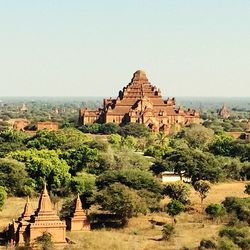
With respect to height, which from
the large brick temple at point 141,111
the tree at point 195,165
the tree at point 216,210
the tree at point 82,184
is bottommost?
the tree at point 216,210

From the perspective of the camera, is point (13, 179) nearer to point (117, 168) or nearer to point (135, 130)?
point (117, 168)

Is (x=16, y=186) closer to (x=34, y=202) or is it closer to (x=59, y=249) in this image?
(x=34, y=202)

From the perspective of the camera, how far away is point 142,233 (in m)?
36.3

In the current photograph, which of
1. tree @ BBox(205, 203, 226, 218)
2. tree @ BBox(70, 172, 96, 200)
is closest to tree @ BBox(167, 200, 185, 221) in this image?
tree @ BBox(205, 203, 226, 218)

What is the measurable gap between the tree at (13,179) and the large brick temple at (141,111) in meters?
45.2

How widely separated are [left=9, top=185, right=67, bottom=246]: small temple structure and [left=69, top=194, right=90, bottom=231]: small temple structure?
305 cm

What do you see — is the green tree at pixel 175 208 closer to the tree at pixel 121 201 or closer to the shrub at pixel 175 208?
the shrub at pixel 175 208

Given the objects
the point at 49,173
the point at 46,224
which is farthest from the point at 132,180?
the point at 46,224

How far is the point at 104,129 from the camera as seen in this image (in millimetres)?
90188

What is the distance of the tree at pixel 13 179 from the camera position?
4650cm

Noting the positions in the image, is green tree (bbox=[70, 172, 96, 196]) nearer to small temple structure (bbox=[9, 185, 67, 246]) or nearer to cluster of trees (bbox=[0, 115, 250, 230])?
cluster of trees (bbox=[0, 115, 250, 230])

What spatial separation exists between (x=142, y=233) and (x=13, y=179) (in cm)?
1412

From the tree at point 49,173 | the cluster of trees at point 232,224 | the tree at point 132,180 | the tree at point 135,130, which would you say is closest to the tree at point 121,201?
the tree at point 132,180

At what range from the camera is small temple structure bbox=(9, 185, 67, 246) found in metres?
31.7
